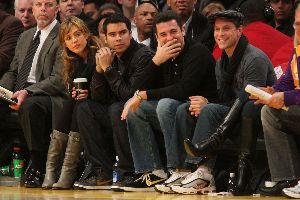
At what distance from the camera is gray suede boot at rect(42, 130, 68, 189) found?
9.66 metres

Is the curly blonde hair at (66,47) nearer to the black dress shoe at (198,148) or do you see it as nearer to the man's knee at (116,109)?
the man's knee at (116,109)

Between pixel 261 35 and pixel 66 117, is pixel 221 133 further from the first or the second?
pixel 66 117

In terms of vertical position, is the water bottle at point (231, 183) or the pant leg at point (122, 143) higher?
the pant leg at point (122, 143)

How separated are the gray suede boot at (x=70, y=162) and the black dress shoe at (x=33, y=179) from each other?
0.35 metres

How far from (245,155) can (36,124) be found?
262 centimetres

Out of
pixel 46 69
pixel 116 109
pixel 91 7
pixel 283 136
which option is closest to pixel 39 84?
pixel 46 69

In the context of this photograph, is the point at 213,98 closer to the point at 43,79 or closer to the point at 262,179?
the point at 262,179

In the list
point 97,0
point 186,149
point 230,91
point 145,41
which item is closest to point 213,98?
point 230,91

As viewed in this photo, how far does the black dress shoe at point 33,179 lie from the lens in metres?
9.75

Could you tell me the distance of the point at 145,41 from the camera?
10.8 metres

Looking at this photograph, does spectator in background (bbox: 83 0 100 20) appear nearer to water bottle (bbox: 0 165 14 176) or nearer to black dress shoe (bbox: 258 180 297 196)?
water bottle (bbox: 0 165 14 176)

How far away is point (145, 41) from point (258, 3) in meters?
1.60

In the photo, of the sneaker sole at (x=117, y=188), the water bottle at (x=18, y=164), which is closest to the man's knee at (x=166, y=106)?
the sneaker sole at (x=117, y=188)

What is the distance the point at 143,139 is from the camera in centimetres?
878
